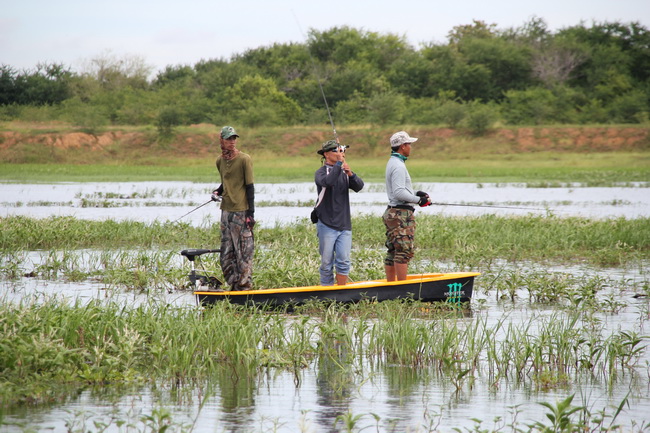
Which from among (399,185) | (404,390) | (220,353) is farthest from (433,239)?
(404,390)

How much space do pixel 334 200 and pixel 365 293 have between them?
1044mm

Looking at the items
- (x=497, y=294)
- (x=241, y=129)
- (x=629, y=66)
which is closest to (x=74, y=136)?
(x=241, y=129)

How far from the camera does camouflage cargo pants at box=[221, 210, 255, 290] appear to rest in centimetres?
924

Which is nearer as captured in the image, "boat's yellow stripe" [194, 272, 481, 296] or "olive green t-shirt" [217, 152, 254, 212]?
"boat's yellow stripe" [194, 272, 481, 296]

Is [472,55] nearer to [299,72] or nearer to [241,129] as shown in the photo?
[299,72]

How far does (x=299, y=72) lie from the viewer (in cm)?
6278

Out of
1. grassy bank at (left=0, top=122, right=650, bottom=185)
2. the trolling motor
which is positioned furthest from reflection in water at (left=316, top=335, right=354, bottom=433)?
grassy bank at (left=0, top=122, right=650, bottom=185)

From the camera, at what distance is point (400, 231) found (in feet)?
30.1

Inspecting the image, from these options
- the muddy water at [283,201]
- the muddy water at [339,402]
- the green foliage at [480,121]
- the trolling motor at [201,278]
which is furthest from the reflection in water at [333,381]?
the green foliage at [480,121]

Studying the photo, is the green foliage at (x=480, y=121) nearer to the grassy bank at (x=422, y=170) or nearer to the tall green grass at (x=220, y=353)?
the grassy bank at (x=422, y=170)

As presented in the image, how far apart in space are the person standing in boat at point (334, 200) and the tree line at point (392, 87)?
139 feet

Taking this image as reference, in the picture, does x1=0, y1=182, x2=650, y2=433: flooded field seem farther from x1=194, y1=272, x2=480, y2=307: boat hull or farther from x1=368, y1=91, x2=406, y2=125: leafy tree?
x1=368, y1=91, x2=406, y2=125: leafy tree

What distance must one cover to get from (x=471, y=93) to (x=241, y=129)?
17.6 meters

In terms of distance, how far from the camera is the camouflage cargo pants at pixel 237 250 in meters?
9.24
